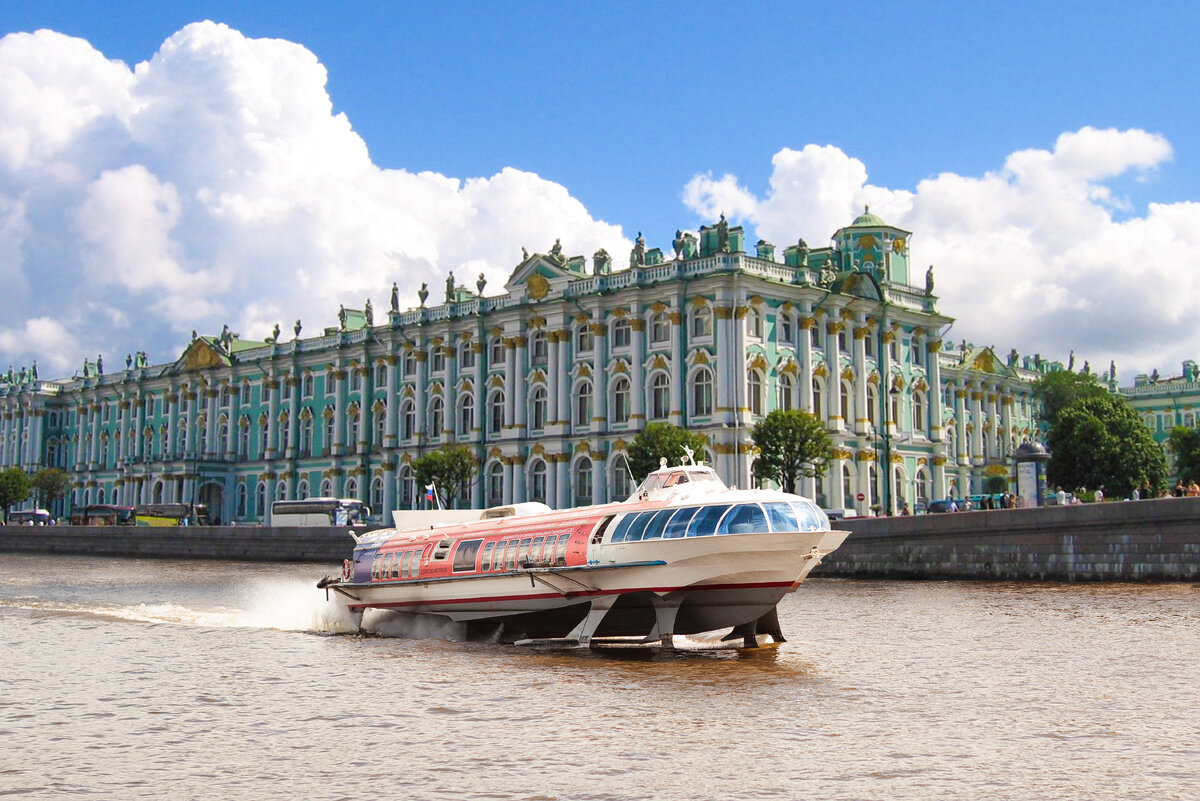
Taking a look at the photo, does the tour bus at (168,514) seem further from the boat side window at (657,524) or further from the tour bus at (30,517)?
the boat side window at (657,524)

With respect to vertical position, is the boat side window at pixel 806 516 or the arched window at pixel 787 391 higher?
the arched window at pixel 787 391

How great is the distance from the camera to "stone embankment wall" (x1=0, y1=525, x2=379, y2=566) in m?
69.9

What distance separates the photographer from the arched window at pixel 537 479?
72188 mm

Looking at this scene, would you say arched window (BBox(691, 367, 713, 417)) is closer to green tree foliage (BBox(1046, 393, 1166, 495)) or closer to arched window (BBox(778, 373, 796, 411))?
arched window (BBox(778, 373, 796, 411))

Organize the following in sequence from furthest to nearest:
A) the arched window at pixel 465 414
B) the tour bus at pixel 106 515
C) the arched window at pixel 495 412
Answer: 1. the tour bus at pixel 106 515
2. the arched window at pixel 465 414
3. the arched window at pixel 495 412

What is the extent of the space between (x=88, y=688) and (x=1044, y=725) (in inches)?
568

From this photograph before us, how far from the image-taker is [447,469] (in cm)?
7244

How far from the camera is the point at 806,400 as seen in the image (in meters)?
66.1

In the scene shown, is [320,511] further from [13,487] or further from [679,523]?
[679,523]

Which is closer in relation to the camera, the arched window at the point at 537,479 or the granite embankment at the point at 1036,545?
the granite embankment at the point at 1036,545

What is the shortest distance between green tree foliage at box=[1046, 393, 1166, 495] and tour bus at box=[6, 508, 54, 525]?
77780 millimetres

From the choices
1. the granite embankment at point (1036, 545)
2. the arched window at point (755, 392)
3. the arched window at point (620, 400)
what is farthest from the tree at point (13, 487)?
the granite embankment at point (1036, 545)

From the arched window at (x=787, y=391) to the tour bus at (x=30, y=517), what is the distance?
68106 millimetres

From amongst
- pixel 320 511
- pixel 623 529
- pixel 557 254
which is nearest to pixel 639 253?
pixel 557 254
